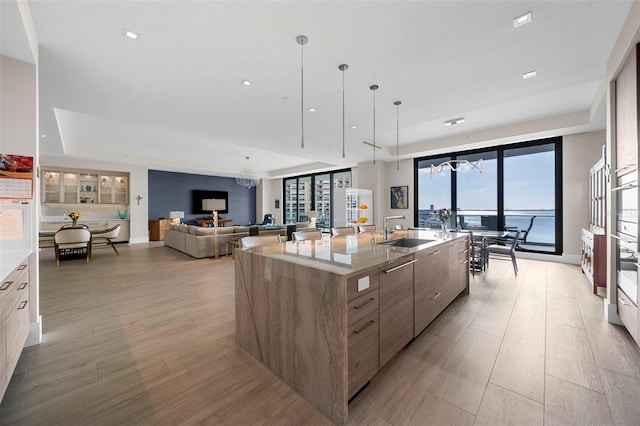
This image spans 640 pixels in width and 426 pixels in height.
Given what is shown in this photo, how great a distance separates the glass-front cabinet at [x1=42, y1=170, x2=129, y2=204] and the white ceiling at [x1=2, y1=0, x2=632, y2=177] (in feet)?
13.2

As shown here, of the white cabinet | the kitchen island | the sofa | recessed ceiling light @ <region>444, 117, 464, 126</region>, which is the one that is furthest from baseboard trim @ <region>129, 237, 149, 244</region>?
recessed ceiling light @ <region>444, 117, 464, 126</region>

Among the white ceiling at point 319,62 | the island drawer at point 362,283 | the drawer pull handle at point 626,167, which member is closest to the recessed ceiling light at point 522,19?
the white ceiling at point 319,62

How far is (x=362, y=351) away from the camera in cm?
155

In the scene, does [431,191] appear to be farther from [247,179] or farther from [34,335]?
[34,335]

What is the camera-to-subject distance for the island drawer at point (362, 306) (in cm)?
143

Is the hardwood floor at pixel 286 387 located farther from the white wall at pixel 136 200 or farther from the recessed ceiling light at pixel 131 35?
the white wall at pixel 136 200

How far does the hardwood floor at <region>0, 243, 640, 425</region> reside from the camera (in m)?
1.48

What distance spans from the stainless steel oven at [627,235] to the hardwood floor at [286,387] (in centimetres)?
52

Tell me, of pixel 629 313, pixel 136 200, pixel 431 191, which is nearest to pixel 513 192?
pixel 431 191

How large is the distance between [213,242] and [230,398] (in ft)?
16.3

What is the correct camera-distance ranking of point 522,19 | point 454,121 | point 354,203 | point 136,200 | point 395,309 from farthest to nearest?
point 136,200 → point 354,203 → point 454,121 → point 522,19 → point 395,309

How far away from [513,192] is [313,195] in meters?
7.06

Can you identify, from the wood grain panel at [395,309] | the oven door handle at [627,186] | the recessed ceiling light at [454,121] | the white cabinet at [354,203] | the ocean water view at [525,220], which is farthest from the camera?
the white cabinet at [354,203]

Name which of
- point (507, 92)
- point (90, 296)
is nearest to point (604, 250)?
point (507, 92)
